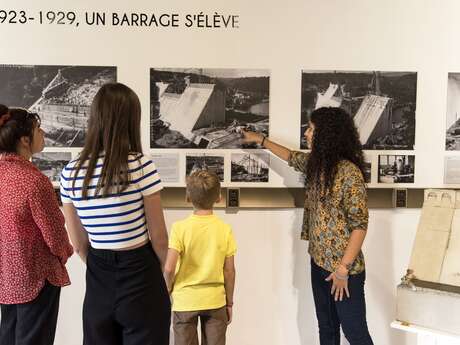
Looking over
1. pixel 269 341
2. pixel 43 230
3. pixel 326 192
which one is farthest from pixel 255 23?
pixel 269 341

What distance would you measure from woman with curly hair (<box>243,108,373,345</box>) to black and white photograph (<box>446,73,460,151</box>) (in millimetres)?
835

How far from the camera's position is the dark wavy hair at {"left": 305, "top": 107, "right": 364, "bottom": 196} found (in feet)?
7.39

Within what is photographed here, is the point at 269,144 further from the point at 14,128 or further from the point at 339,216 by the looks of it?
the point at 14,128

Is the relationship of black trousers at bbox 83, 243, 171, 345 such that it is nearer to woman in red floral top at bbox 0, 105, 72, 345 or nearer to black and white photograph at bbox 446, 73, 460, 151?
woman in red floral top at bbox 0, 105, 72, 345

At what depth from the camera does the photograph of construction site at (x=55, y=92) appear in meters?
2.71

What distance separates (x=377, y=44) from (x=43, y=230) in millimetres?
2048

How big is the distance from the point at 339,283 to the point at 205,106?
122cm

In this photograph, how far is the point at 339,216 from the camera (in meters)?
2.22

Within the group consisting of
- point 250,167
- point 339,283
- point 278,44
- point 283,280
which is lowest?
point 283,280

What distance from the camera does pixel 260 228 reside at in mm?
2852

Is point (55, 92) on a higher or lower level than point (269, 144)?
higher

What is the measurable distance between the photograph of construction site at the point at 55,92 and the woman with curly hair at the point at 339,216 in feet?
4.13

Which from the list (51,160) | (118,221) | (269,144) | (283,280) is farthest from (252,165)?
(118,221)

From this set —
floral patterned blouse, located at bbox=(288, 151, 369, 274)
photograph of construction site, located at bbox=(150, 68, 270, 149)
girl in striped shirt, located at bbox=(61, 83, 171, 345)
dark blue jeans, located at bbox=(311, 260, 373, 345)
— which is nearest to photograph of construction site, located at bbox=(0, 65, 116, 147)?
photograph of construction site, located at bbox=(150, 68, 270, 149)
